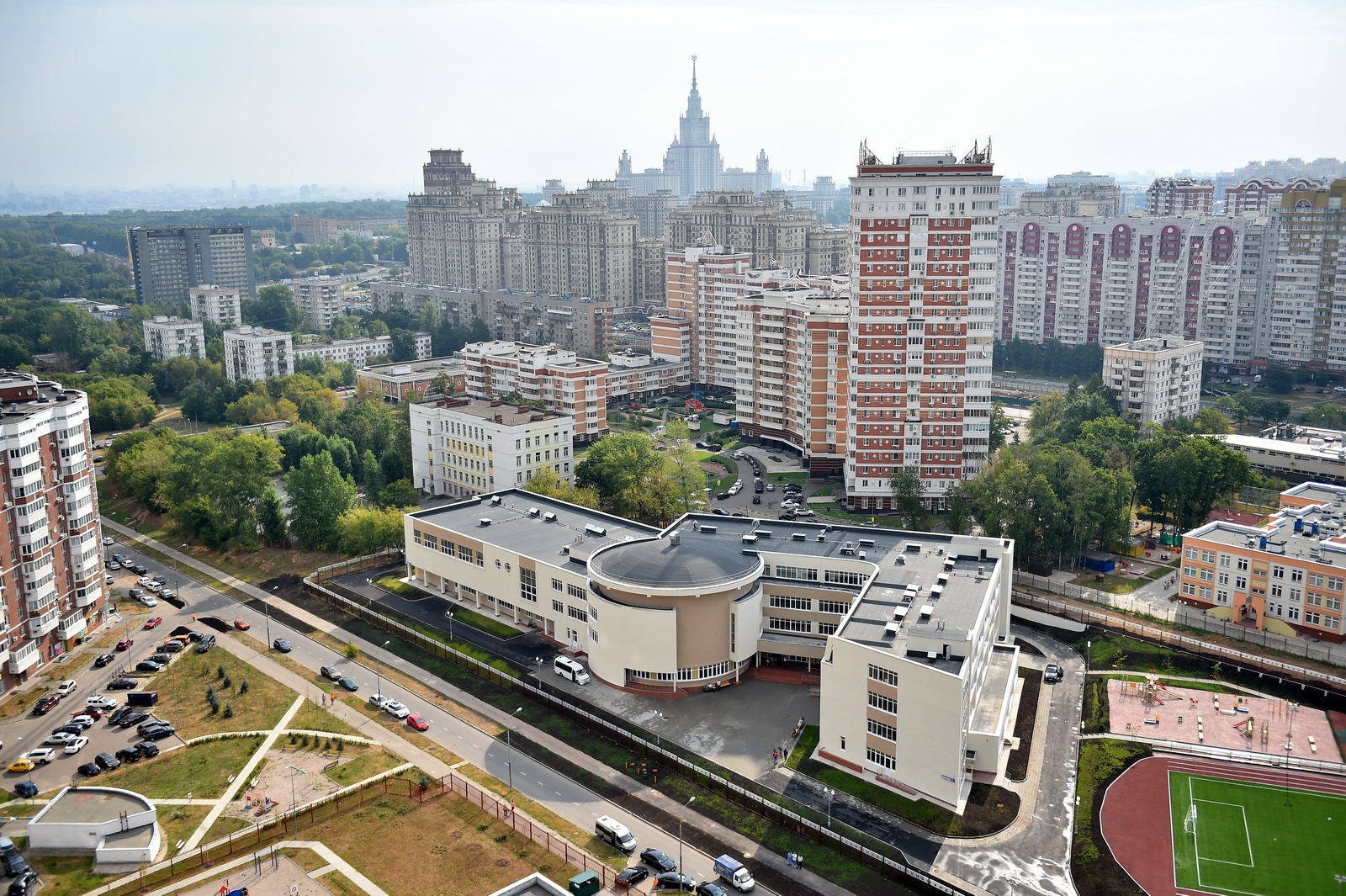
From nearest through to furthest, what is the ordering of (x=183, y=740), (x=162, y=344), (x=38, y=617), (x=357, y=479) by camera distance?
(x=183, y=740)
(x=38, y=617)
(x=357, y=479)
(x=162, y=344)

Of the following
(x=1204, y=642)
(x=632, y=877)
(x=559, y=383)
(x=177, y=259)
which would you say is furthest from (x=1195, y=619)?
(x=177, y=259)

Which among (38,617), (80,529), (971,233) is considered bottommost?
(38,617)

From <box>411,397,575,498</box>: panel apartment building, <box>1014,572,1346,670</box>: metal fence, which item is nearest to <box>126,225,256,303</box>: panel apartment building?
<box>411,397,575,498</box>: panel apartment building

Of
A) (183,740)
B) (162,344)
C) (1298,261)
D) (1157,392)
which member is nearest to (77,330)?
(162,344)

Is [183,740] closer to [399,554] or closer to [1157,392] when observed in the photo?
[399,554]

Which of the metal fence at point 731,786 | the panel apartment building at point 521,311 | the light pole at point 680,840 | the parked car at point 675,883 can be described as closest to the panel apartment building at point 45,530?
the metal fence at point 731,786

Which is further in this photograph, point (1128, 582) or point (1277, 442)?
point (1277, 442)

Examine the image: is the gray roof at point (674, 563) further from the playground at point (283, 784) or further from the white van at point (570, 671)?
the playground at point (283, 784)

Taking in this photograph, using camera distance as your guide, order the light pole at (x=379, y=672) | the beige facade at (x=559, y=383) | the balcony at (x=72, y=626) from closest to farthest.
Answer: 1. the light pole at (x=379, y=672)
2. the balcony at (x=72, y=626)
3. the beige facade at (x=559, y=383)
